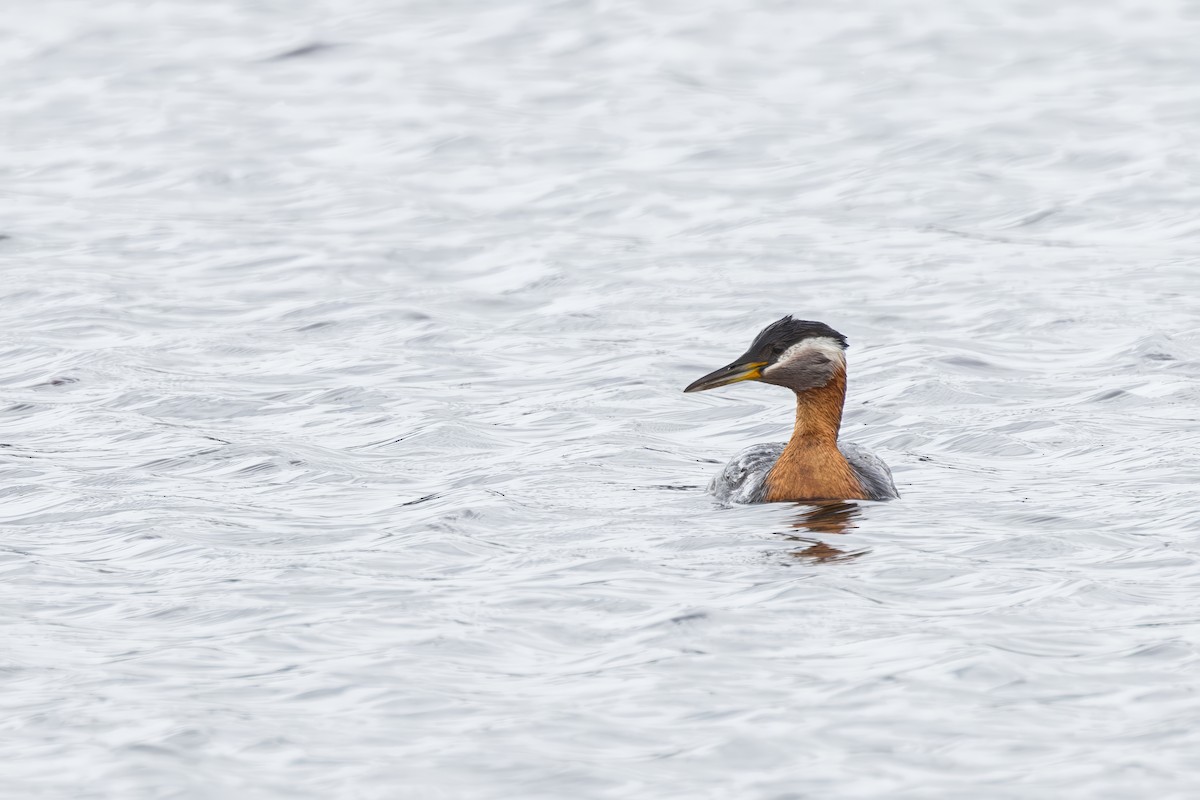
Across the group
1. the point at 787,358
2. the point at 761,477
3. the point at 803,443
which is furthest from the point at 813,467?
the point at 787,358

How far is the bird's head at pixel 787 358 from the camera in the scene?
12.6m

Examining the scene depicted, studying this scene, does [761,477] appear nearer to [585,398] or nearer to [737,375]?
[737,375]

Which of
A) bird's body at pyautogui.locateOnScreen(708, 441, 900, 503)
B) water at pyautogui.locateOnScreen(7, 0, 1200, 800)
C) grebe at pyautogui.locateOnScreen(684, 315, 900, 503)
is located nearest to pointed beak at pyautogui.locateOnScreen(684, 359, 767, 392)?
grebe at pyautogui.locateOnScreen(684, 315, 900, 503)

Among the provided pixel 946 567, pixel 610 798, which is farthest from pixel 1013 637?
pixel 610 798

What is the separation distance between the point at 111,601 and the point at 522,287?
8997 mm

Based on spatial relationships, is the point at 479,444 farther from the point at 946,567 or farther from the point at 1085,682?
the point at 1085,682

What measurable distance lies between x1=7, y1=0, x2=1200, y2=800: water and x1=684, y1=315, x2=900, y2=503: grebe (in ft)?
0.78

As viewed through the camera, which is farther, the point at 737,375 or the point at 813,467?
the point at 737,375

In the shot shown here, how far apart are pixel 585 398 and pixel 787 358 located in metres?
2.67

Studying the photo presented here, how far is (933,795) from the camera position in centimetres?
746

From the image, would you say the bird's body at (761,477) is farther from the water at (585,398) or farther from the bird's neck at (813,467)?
the water at (585,398)

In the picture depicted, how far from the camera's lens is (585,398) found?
14.9 meters

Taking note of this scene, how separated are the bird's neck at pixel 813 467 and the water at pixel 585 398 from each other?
0.22 metres

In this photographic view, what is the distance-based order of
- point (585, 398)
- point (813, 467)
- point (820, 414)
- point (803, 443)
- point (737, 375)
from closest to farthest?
1. point (813, 467)
2. point (803, 443)
3. point (820, 414)
4. point (737, 375)
5. point (585, 398)
